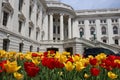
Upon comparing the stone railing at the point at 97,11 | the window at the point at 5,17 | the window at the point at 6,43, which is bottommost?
the window at the point at 6,43

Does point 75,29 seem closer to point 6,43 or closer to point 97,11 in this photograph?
point 97,11

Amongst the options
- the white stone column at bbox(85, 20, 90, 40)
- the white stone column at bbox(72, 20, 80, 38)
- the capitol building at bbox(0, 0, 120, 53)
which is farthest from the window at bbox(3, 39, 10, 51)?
the white stone column at bbox(85, 20, 90, 40)

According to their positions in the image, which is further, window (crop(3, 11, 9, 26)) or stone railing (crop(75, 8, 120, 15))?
stone railing (crop(75, 8, 120, 15))

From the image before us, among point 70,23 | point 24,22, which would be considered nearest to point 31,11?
point 24,22

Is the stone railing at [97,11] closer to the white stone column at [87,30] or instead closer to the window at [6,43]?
the white stone column at [87,30]

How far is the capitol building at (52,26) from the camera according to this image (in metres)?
26.6

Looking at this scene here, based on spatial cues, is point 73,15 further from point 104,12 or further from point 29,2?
point 29,2

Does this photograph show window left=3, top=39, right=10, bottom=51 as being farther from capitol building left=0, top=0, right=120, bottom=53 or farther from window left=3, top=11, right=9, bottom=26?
window left=3, top=11, right=9, bottom=26

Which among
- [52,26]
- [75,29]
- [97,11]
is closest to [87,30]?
[75,29]

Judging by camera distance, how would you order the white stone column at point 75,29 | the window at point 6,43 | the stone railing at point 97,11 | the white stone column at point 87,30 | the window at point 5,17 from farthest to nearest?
the white stone column at point 87,30 → the stone railing at point 97,11 → the white stone column at point 75,29 → the window at point 5,17 → the window at point 6,43

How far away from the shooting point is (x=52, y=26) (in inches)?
2064

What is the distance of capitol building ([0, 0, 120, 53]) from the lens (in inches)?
1046

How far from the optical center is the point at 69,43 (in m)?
41.3

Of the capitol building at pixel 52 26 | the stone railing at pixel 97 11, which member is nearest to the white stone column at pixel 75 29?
the capitol building at pixel 52 26
